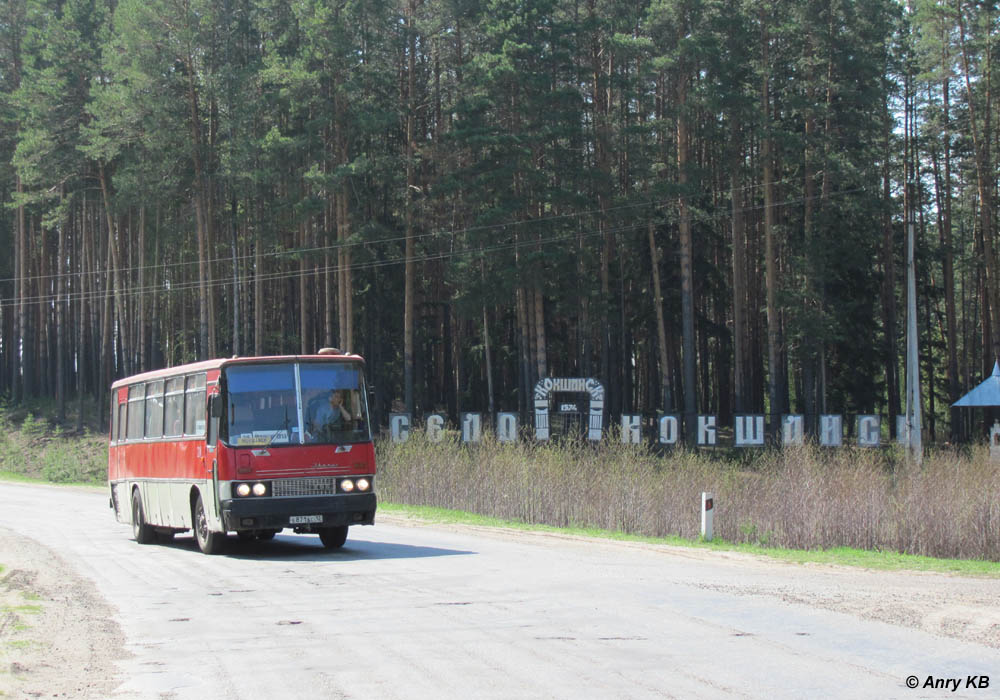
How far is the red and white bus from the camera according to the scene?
53.2 ft

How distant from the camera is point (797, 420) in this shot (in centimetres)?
3834

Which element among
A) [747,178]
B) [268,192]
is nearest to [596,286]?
[747,178]

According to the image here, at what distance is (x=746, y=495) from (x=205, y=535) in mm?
10295

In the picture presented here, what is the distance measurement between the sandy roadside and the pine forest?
31.1 metres

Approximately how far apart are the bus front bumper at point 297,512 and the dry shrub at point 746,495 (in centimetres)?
706

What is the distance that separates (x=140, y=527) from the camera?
20781 mm

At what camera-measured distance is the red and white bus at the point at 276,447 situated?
53.2 feet

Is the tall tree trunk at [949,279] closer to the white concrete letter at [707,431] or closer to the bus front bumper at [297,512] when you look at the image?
the white concrete letter at [707,431]

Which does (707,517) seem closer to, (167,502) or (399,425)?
(167,502)

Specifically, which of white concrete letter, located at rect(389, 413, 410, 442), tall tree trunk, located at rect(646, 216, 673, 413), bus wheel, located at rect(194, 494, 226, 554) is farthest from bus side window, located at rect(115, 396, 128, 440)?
tall tree trunk, located at rect(646, 216, 673, 413)

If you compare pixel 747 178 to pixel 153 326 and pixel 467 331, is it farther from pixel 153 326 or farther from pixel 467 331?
pixel 153 326

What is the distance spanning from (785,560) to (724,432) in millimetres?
41755

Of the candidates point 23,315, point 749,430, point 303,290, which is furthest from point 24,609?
point 23,315

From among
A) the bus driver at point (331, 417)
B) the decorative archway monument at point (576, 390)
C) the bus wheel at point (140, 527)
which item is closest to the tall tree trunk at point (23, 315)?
the decorative archway monument at point (576, 390)
